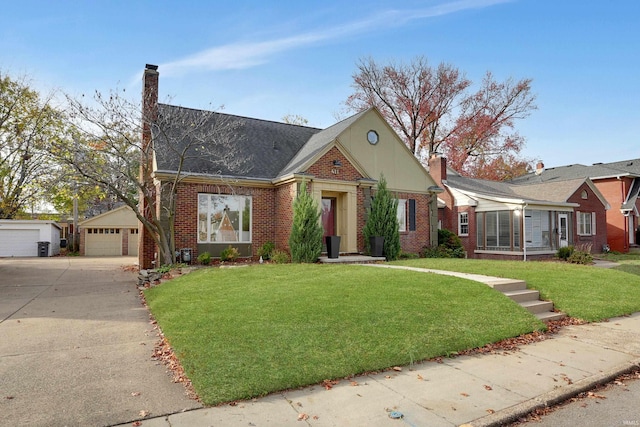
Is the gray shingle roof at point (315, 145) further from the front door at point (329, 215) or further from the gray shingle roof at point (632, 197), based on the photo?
the gray shingle roof at point (632, 197)

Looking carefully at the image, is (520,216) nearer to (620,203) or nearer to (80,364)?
(620,203)

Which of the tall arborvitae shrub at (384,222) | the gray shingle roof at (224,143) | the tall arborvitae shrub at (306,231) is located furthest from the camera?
the tall arborvitae shrub at (384,222)

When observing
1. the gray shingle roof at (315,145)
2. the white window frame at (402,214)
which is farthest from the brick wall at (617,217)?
the gray shingle roof at (315,145)

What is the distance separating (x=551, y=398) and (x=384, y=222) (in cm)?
1069

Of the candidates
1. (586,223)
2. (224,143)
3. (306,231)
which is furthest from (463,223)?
(224,143)

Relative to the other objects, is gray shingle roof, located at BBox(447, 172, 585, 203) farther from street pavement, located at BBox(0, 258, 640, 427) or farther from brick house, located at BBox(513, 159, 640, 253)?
street pavement, located at BBox(0, 258, 640, 427)

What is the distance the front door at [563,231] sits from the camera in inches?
823

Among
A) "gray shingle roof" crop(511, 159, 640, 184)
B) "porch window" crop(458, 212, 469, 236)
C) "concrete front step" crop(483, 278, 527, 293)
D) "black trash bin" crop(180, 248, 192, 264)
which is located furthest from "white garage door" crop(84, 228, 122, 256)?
"gray shingle roof" crop(511, 159, 640, 184)

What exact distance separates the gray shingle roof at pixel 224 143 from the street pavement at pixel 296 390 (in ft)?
25.4

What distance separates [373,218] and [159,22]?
954 centimetres

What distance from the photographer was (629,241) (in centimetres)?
2645

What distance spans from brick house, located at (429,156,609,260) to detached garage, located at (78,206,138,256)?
2205cm

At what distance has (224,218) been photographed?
45.9 ft

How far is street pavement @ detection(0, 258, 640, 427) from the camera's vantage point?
3457 millimetres
